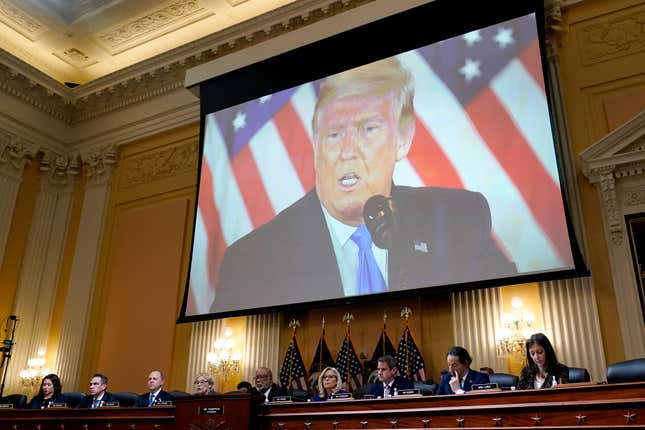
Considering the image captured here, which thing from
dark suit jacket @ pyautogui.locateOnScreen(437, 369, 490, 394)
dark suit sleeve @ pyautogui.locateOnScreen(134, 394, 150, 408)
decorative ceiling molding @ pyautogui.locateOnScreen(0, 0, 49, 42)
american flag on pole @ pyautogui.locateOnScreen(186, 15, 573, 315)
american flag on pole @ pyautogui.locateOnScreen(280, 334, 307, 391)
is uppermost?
decorative ceiling molding @ pyautogui.locateOnScreen(0, 0, 49, 42)

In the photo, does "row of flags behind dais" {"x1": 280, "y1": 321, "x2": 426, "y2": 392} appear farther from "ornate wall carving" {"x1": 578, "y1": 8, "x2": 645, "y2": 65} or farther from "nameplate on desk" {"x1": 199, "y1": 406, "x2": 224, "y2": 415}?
"ornate wall carving" {"x1": 578, "y1": 8, "x2": 645, "y2": 65}

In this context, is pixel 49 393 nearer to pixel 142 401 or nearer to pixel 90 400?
pixel 90 400

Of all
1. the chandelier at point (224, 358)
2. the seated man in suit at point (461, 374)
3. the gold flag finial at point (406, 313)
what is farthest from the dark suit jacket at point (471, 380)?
the chandelier at point (224, 358)

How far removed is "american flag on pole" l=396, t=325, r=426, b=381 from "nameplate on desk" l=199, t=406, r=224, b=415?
257 centimetres

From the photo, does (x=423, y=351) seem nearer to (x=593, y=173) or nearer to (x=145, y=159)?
(x=593, y=173)

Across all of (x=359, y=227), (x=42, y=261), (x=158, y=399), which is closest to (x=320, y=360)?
(x=359, y=227)

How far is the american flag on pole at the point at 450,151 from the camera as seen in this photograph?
230 inches

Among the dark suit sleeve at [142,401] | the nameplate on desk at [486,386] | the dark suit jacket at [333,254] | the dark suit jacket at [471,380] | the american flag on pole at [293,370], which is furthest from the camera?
the american flag on pole at [293,370]

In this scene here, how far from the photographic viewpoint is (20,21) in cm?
973

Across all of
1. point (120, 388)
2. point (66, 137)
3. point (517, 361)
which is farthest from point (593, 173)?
point (66, 137)

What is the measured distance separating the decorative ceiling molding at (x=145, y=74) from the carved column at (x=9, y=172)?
814mm

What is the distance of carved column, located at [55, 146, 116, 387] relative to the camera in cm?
899

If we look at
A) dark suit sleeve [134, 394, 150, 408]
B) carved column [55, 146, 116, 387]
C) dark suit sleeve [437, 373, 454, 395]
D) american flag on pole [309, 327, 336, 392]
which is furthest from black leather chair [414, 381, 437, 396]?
carved column [55, 146, 116, 387]

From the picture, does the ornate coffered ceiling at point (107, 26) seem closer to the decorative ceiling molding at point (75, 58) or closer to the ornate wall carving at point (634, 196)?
the decorative ceiling molding at point (75, 58)
